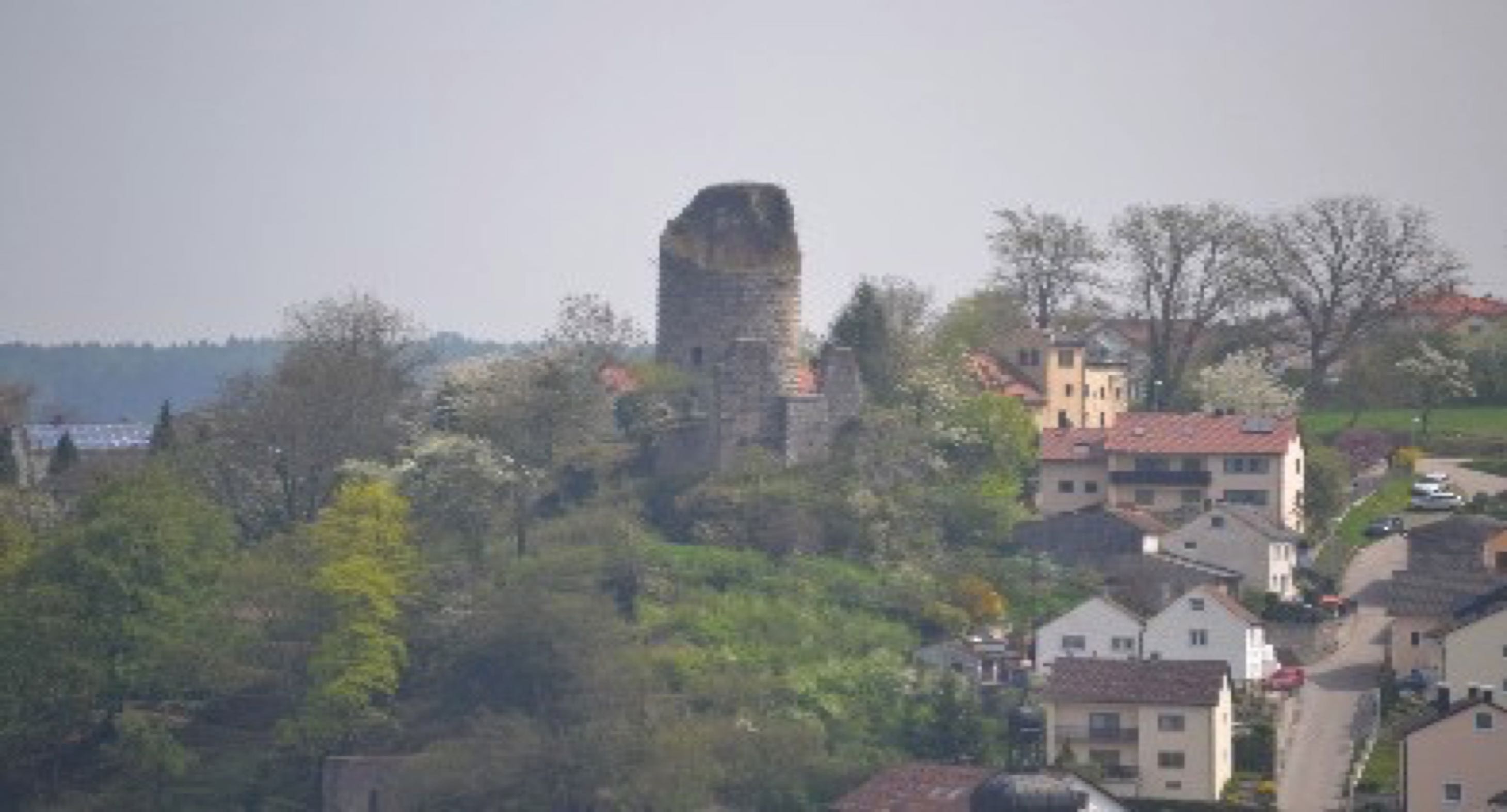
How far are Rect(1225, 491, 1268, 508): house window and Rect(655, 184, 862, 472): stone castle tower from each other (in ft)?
25.3

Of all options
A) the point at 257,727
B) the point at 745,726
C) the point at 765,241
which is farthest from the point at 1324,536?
the point at 257,727

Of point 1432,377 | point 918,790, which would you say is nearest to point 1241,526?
point 918,790

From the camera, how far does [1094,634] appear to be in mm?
66312

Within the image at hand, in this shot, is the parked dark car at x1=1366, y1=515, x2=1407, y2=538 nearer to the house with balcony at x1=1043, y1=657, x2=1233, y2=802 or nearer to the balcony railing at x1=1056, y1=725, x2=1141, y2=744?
the house with balcony at x1=1043, y1=657, x2=1233, y2=802

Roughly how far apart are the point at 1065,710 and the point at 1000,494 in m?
14.0

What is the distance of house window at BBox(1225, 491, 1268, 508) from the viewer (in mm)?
75250

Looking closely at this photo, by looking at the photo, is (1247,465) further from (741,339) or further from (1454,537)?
(741,339)

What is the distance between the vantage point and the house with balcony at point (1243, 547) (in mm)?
70812

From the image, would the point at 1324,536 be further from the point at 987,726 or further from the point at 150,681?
the point at 150,681

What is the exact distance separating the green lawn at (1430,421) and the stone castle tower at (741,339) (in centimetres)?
1365

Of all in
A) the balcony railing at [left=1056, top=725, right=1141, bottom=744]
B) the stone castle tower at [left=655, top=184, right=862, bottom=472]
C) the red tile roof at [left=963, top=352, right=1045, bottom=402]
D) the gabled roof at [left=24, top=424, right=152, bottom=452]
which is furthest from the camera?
the gabled roof at [left=24, top=424, right=152, bottom=452]

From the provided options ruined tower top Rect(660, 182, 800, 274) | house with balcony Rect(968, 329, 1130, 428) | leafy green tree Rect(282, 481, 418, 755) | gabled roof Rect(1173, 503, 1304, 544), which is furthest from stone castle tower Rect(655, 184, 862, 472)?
leafy green tree Rect(282, 481, 418, 755)

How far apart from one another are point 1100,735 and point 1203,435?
1612 cm

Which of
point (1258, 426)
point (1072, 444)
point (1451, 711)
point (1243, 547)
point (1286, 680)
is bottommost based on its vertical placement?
point (1451, 711)
